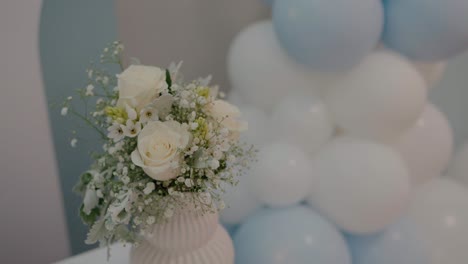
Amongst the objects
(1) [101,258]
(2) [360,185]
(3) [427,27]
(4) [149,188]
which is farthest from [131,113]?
(3) [427,27]

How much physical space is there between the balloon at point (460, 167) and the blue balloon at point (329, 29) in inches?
35.3

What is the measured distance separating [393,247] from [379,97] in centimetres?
48

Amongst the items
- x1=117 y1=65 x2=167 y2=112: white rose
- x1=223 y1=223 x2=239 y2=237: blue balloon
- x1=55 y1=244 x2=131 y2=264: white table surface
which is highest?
x1=117 y1=65 x2=167 y2=112: white rose

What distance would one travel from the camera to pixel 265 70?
1.45m

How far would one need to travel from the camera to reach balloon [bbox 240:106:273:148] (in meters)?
1.51

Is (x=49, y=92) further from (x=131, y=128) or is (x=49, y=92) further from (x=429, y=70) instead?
(x=429, y=70)

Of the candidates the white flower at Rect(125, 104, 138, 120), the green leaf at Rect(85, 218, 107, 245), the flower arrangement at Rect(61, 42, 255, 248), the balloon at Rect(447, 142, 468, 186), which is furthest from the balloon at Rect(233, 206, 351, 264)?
the balloon at Rect(447, 142, 468, 186)

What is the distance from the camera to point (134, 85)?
2.93 ft

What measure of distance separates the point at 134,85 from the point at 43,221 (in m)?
0.81

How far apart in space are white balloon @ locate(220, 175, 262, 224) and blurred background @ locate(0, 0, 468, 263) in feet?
1.54

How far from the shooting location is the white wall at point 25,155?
1.29 metres

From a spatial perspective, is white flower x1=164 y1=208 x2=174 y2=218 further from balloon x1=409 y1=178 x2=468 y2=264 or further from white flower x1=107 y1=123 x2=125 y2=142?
balloon x1=409 y1=178 x2=468 y2=264

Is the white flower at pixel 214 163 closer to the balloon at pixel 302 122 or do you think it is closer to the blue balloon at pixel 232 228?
the balloon at pixel 302 122

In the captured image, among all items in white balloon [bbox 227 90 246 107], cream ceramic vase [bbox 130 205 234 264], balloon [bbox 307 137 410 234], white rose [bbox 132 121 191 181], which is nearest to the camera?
white rose [bbox 132 121 191 181]
